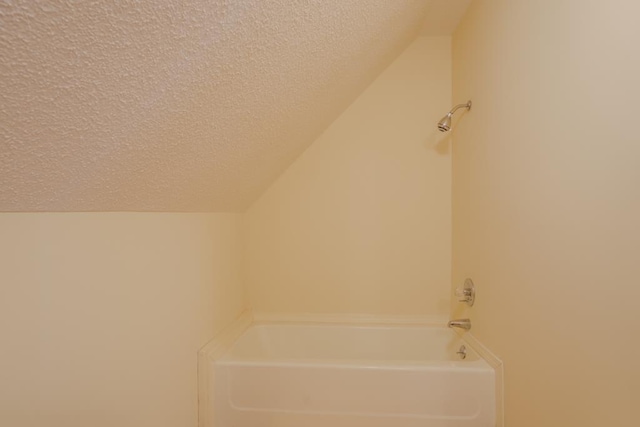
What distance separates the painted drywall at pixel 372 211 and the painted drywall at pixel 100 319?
0.73 meters

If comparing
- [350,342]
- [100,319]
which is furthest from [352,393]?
[100,319]

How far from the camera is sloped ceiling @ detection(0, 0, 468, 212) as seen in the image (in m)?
0.49

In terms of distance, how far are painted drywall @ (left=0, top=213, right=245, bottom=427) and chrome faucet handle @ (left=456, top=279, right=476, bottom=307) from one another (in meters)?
1.27

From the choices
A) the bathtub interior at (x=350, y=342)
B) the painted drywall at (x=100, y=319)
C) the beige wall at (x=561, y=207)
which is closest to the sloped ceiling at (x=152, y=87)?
the painted drywall at (x=100, y=319)

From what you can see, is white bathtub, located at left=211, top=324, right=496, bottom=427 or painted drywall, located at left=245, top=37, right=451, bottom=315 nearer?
white bathtub, located at left=211, top=324, right=496, bottom=427

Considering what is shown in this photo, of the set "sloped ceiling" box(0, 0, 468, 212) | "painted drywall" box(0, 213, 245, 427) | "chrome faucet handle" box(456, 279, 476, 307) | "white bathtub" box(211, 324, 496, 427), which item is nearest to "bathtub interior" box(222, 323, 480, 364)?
"chrome faucet handle" box(456, 279, 476, 307)

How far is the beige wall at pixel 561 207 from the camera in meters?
0.71

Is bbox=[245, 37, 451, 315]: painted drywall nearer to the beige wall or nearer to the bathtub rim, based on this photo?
the bathtub rim

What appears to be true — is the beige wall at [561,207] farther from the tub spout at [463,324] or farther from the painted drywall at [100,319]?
the painted drywall at [100,319]

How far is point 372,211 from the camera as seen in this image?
6.66ft

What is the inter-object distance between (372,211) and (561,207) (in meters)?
1.17

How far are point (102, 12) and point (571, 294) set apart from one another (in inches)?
47.5

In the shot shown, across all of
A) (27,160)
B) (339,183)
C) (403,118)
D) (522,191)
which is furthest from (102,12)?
(403,118)

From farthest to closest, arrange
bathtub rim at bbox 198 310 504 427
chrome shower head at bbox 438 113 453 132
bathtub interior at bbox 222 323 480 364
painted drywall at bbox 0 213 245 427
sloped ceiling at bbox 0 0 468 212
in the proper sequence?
1. bathtub interior at bbox 222 323 480 364
2. chrome shower head at bbox 438 113 453 132
3. bathtub rim at bbox 198 310 504 427
4. painted drywall at bbox 0 213 245 427
5. sloped ceiling at bbox 0 0 468 212
